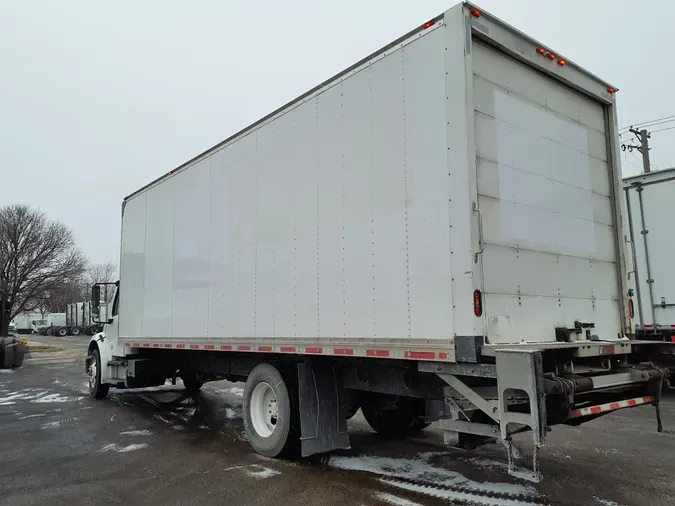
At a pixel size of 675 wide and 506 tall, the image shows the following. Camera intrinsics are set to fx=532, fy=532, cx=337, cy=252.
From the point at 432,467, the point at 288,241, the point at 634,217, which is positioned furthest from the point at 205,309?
the point at 634,217

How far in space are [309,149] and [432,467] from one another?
150 inches

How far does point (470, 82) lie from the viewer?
4.45m

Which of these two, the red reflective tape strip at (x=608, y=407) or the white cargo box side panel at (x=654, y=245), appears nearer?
the red reflective tape strip at (x=608, y=407)

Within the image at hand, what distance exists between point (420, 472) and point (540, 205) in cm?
306

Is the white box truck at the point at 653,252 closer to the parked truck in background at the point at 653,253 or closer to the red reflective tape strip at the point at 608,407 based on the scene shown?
the parked truck in background at the point at 653,253

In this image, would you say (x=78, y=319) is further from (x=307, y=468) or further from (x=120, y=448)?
(x=307, y=468)

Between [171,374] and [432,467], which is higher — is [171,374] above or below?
above

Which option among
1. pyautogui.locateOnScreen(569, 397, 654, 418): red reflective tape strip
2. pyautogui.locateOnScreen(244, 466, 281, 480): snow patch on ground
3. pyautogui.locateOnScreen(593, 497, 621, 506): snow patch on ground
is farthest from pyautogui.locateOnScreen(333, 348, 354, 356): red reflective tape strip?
pyautogui.locateOnScreen(593, 497, 621, 506): snow patch on ground

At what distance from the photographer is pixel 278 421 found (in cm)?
625

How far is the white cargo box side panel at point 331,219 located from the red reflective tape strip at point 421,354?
0.13 metres

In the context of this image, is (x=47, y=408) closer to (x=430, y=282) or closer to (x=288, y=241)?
(x=288, y=241)

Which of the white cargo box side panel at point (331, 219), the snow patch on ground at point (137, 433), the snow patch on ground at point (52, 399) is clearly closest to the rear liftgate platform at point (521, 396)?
the white cargo box side panel at point (331, 219)

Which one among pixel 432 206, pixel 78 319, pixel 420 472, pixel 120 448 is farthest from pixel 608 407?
pixel 78 319

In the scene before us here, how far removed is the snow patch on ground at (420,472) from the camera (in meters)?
5.06
